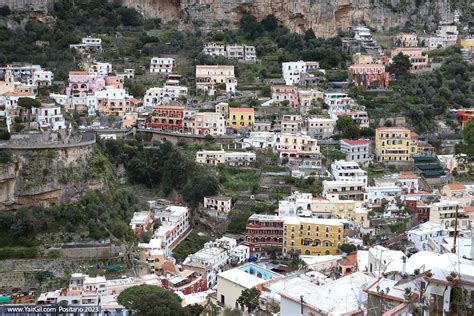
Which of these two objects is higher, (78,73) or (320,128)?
(78,73)

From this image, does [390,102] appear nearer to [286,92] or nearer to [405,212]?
[286,92]

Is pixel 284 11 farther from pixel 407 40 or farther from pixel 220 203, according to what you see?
pixel 220 203

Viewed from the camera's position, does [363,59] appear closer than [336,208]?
No

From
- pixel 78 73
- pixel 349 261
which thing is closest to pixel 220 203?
pixel 349 261

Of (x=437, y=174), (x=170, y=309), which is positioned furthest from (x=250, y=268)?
(x=437, y=174)

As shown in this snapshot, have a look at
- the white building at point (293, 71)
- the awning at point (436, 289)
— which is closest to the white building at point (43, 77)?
the white building at point (293, 71)

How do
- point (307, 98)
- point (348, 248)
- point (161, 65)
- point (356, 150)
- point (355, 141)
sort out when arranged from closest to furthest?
point (348, 248) < point (356, 150) < point (355, 141) < point (307, 98) < point (161, 65)

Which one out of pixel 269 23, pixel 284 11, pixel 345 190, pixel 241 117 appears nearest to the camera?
pixel 345 190
